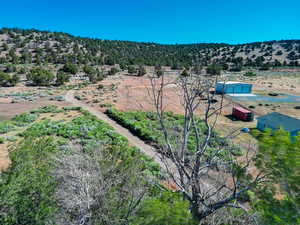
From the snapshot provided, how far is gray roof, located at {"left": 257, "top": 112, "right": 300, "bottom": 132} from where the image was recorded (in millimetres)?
22172

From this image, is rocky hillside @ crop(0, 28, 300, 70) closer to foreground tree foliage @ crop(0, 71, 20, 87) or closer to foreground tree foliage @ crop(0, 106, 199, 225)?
foreground tree foliage @ crop(0, 71, 20, 87)

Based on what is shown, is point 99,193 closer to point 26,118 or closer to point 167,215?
point 167,215

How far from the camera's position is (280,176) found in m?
4.87

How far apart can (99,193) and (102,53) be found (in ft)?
310

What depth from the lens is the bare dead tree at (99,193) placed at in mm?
6703

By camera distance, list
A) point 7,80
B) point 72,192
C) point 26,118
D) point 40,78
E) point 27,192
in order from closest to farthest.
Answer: point 27,192
point 72,192
point 26,118
point 7,80
point 40,78

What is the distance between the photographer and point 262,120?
2623cm

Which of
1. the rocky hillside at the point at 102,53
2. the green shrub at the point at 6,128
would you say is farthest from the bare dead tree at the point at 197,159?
the rocky hillside at the point at 102,53

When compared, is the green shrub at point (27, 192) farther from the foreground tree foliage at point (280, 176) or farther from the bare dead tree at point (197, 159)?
the foreground tree foliage at point (280, 176)

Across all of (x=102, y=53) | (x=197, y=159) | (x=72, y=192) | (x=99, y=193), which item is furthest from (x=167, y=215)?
(x=102, y=53)

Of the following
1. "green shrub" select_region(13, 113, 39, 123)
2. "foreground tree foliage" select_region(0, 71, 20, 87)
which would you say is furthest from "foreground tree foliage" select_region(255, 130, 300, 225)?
"foreground tree foliage" select_region(0, 71, 20, 87)

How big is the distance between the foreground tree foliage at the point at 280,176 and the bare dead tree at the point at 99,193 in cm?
368

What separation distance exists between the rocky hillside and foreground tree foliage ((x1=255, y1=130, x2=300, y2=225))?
57.4 m

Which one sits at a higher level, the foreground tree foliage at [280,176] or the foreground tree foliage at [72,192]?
the foreground tree foliage at [280,176]
